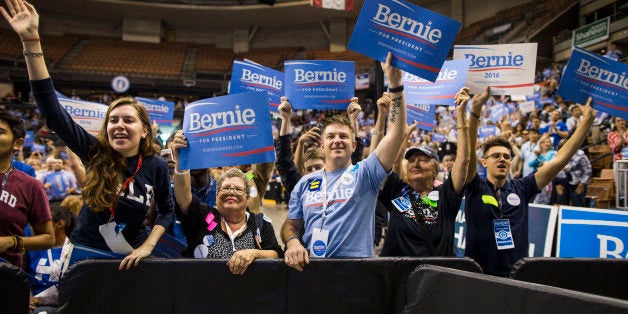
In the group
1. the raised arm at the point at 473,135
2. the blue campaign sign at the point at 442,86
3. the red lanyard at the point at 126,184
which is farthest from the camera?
the blue campaign sign at the point at 442,86

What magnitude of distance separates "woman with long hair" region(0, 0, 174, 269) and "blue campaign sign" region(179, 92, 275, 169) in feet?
0.97

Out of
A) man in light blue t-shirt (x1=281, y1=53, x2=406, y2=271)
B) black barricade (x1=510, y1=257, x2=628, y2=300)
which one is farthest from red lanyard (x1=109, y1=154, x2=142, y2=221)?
black barricade (x1=510, y1=257, x2=628, y2=300)

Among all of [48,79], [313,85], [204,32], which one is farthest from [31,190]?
[204,32]

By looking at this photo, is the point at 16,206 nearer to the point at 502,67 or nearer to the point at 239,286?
the point at 239,286

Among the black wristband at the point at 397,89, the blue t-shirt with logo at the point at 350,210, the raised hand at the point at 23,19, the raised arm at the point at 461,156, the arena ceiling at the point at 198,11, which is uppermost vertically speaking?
the arena ceiling at the point at 198,11

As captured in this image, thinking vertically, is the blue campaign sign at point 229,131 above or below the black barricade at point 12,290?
above

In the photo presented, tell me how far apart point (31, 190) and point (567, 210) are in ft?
13.6

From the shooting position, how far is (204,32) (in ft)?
87.5

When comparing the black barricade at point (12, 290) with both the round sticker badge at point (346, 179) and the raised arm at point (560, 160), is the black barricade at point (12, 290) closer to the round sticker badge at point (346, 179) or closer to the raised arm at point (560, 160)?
the round sticker badge at point (346, 179)

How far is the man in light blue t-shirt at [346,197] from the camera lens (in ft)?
7.18

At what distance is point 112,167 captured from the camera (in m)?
1.99

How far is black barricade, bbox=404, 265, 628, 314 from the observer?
1251 mm

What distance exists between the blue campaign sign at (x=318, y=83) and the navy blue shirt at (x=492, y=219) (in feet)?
4.47

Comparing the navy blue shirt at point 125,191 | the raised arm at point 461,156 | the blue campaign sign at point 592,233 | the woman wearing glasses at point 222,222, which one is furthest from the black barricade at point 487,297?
the blue campaign sign at point 592,233
